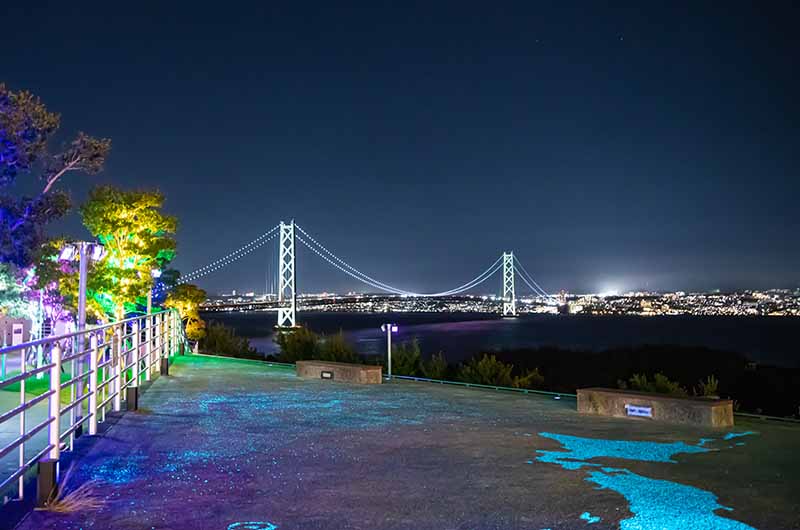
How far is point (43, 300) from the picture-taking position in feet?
68.0

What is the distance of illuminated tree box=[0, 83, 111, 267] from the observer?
1292cm

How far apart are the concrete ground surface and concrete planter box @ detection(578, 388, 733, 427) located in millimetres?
220

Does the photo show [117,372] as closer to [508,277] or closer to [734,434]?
[734,434]

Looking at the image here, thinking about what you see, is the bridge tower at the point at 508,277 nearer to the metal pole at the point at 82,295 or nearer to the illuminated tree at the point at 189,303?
the illuminated tree at the point at 189,303

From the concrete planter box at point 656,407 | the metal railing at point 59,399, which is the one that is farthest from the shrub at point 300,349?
the concrete planter box at point 656,407

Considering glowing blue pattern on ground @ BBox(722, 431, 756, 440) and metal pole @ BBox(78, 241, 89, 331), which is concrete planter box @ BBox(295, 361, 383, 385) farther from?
glowing blue pattern on ground @ BBox(722, 431, 756, 440)

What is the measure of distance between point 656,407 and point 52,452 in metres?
6.11

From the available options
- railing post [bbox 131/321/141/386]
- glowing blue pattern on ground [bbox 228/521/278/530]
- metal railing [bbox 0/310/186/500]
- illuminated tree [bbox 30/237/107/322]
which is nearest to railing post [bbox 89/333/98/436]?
metal railing [bbox 0/310/186/500]

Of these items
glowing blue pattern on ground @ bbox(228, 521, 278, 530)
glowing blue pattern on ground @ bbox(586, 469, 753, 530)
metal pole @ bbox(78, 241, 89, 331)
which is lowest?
glowing blue pattern on ground @ bbox(586, 469, 753, 530)

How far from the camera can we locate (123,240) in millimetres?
16031

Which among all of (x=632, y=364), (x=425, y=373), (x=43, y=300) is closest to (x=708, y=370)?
(x=632, y=364)

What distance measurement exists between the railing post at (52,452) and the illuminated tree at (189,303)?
2484 cm

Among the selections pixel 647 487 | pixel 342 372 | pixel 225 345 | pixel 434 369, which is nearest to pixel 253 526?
pixel 647 487

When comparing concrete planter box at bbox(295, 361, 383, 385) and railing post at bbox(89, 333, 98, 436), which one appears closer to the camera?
railing post at bbox(89, 333, 98, 436)
